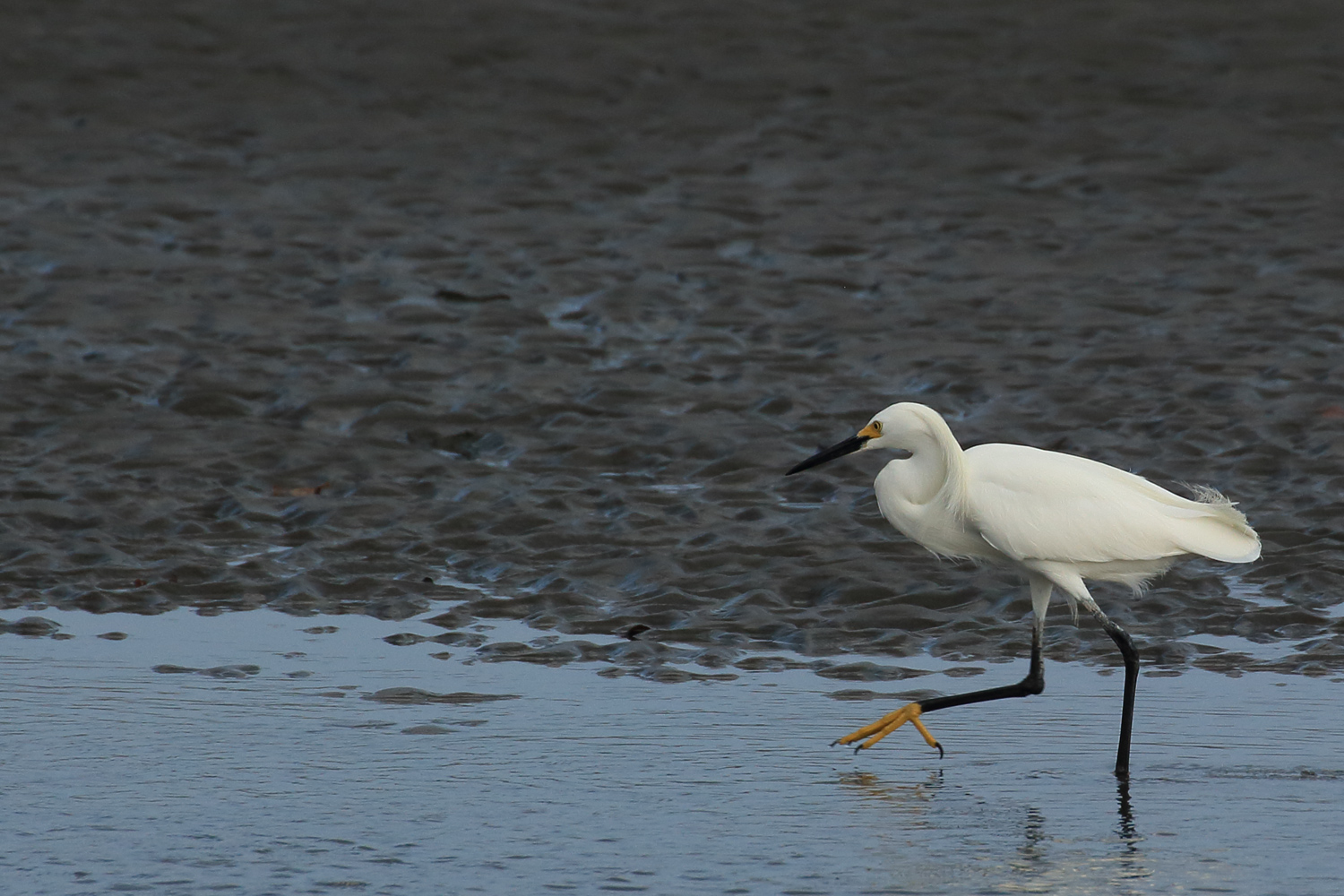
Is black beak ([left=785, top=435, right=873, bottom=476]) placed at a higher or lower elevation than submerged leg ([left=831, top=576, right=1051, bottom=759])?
higher

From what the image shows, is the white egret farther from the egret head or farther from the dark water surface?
A: the dark water surface

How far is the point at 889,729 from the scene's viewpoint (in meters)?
6.61

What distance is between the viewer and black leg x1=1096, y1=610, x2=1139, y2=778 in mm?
6359

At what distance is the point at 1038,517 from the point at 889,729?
92cm

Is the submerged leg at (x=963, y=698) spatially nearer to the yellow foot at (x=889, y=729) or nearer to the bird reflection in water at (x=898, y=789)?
the yellow foot at (x=889, y=729)

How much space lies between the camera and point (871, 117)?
15.6 meters

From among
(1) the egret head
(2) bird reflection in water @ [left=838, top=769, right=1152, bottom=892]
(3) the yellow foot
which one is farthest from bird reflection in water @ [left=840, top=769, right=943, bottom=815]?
(1) the egret head

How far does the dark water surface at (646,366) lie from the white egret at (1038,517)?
0.42m

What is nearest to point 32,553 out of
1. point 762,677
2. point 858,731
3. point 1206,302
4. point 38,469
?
point 38,469

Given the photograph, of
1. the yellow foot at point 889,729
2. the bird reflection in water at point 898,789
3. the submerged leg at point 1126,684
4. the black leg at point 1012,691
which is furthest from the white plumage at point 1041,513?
the bird reflection in water at point 898,789

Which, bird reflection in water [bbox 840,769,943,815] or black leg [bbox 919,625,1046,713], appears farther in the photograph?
black leg [bbox 919,625,1046,713]

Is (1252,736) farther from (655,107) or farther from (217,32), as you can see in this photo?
(217,32)

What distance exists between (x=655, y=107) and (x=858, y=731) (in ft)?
32.3

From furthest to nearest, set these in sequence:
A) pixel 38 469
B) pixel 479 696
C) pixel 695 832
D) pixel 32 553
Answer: pixel 38 469 < pixel 32 553 < pixel 479 696 < pixel 695 832
